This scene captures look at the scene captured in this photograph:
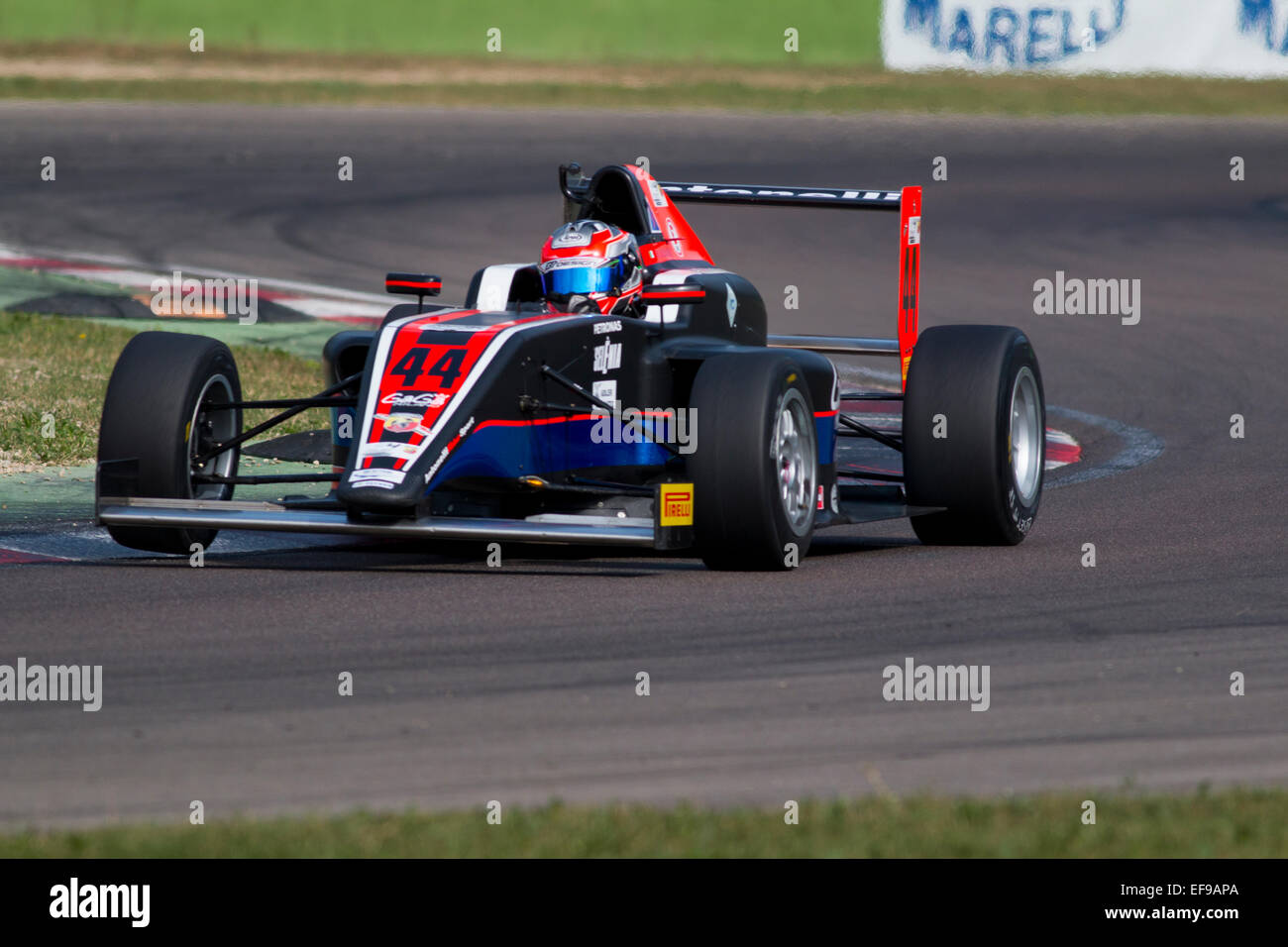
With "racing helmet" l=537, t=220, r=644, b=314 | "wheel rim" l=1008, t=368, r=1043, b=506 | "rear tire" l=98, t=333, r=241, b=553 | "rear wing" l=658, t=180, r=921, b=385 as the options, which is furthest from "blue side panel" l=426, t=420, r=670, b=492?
"wheel rim" l=1008, t=368, r=1043, b=506

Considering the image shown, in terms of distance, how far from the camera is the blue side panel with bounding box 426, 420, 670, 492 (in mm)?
8633

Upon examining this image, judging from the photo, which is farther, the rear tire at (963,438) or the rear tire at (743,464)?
the rear tire at (963,438)

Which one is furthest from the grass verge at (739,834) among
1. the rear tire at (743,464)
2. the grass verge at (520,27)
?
the grass verge at (520,27)

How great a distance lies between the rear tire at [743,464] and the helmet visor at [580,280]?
1011mm

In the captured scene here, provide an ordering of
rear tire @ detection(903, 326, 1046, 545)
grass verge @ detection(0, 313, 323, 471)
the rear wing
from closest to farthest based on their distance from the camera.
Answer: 1. rear tire @ detection(903, 326, 1046, 545)
2. the rear wing
3. grass verge @ detection(0, 313, 323, 471)

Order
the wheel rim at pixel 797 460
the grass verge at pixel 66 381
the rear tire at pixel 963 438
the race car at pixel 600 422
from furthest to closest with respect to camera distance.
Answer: the grass verge at pixel 66 381
the rear tire at pixel 963 438
the wheel rim at pixel 797 460
the race car at pixel 600 422

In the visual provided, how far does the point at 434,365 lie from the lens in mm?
8703

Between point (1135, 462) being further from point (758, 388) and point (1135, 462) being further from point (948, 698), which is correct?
point (948, 698)

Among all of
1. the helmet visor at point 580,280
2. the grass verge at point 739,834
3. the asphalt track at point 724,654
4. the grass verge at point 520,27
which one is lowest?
the grass verge at point 739,834

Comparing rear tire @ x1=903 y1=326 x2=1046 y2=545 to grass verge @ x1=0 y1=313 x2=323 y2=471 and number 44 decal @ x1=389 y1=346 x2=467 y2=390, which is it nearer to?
number 44 decal @ x1=389 y1=346 x2=467 y2=390

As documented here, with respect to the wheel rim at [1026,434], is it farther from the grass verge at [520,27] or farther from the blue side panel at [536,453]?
the grass verge at [520,27]

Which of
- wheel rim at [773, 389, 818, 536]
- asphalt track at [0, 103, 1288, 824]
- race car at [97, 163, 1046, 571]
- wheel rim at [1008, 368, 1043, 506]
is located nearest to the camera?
asphalt track at [0, 103, 1288, 824]

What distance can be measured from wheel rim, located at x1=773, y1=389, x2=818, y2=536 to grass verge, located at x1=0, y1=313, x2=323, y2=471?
4.09 meters

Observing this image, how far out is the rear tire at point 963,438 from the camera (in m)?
9.65
